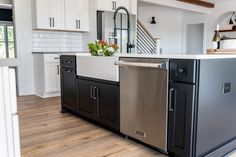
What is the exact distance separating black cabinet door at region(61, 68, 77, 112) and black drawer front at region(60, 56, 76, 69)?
58 mm

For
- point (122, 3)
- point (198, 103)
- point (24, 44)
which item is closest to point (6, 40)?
point (24, 44)

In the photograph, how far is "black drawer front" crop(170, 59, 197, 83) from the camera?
5.80 ft

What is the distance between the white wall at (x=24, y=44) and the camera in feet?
15.5

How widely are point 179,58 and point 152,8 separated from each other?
23.5ft

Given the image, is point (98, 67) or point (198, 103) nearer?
point (198, 103)

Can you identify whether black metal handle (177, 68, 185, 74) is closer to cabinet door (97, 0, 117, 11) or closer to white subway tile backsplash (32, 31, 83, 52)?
cabinet door (97, 0, 117, 11)

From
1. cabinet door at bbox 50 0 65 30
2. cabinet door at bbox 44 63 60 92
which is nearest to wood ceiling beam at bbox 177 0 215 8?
cabinet door at bbox 50 0 65 30

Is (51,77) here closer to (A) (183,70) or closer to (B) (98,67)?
(B) (98,67)

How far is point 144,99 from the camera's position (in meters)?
2.16

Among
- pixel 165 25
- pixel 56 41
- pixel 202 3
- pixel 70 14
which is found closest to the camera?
pixel 70 14

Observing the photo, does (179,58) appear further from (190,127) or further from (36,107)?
(36,107)

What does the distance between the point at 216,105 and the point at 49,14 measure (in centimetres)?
390

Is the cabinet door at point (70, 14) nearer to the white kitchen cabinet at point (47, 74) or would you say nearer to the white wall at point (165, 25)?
the white kitchen cabinet at point (47, 74)

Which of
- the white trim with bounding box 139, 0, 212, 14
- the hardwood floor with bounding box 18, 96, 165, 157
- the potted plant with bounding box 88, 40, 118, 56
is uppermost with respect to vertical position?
the white trim with bounding box 139, 0, 212, 14
